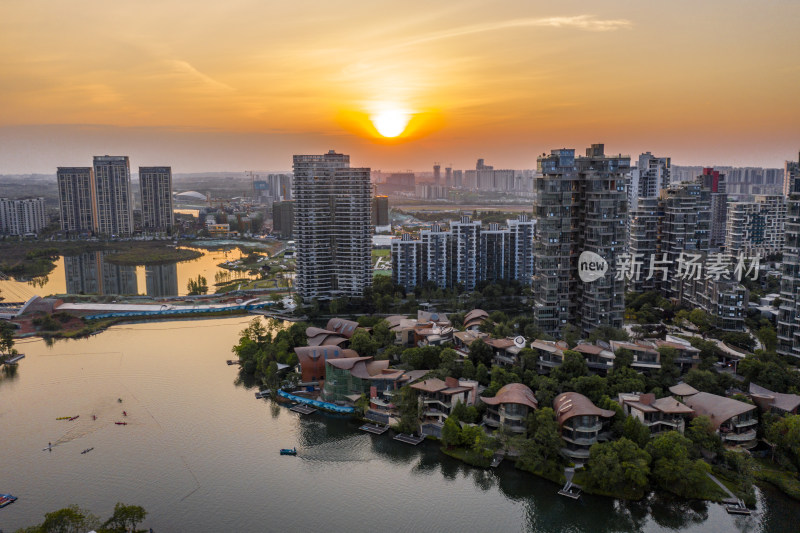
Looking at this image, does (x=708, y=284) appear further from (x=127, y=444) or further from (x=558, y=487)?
(x=127, y=444)

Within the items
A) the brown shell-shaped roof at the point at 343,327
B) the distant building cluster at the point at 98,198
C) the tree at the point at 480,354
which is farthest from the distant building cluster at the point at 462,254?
the distant building cluster at the point at 98,198

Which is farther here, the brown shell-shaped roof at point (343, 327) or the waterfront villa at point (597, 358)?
the brown shell-shaped roof at point (343, 327)

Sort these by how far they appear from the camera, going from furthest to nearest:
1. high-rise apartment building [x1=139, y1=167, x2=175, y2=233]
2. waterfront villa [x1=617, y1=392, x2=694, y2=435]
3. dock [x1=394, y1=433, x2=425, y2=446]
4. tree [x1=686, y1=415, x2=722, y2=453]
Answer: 1. high-rise apartment building [x1=139, y1=167, x2=175, y2=233]
2. dock [x1=394, y1=433, x2=425, y2=446]
3. waterfront villa [x1=617, y1=392, x2=694, y2=435]
4. tree [x1=686, y1=415, x2=722, y2=453]

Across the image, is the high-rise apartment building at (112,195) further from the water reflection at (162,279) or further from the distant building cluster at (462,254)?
the distant building cluster at (462,254)

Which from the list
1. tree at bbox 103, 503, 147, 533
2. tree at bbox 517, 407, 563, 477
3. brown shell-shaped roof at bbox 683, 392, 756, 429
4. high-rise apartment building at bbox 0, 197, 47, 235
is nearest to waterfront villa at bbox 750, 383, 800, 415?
brown shell-shaped roof at bbox 683, 392, 756, 429

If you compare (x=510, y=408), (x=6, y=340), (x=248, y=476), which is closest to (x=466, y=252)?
(x=510, y=408)

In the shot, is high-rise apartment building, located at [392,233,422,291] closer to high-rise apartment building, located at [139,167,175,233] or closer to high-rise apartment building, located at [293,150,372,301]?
high-rise apartment building, located at [293,150,372,301]
